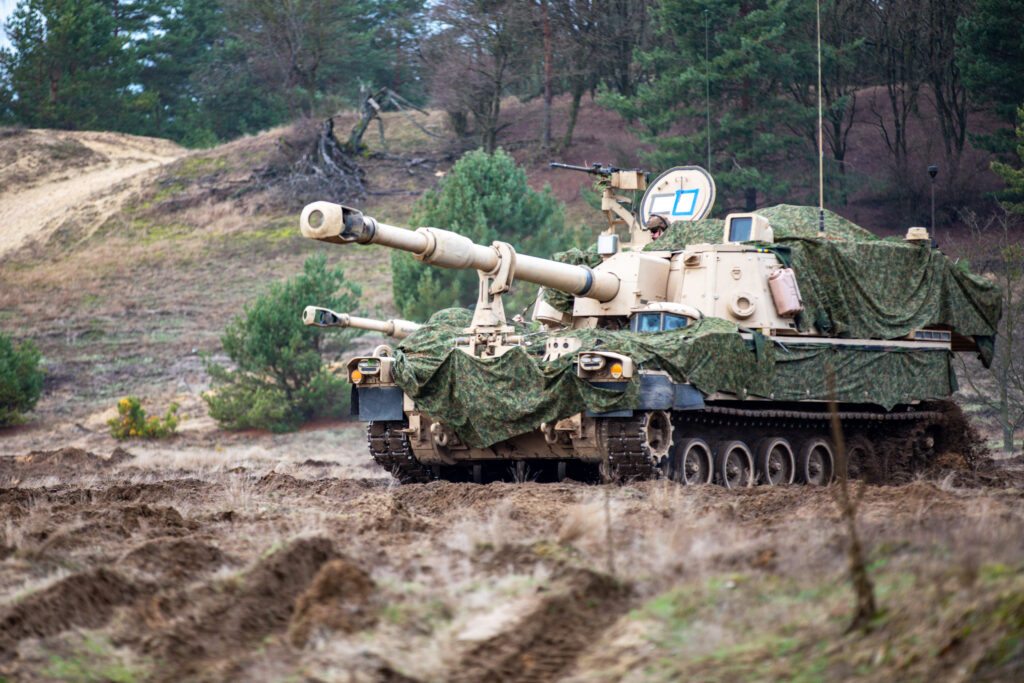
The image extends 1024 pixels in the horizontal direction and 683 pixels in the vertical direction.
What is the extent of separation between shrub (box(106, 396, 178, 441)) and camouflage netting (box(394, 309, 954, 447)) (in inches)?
519

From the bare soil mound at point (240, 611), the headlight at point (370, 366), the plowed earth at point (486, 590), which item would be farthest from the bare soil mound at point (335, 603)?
the headlight at point (370, 366)

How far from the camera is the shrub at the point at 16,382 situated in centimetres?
2605

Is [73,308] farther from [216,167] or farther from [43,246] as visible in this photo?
[216,167]

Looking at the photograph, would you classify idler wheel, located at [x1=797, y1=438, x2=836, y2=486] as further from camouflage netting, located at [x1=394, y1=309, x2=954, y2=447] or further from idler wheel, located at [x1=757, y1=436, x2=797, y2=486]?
camouflage netting, located at [x1=394, y1=309, x2=954, y2=447]

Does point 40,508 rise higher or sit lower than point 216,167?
lower

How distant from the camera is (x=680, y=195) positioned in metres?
15.9

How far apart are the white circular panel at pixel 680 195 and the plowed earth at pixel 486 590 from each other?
710cm

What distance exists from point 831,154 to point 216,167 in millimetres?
24523

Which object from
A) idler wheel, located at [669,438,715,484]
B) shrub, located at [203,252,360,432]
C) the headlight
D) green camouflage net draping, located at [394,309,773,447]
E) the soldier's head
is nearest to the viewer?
green camouflage net draping, located at [394,309,773,447]

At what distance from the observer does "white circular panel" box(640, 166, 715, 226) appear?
1563 centimetres

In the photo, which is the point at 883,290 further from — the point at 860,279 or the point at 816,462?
the point at 816,462

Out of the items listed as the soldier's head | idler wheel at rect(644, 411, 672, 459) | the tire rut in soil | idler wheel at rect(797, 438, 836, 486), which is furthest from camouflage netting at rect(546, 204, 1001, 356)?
the tire rut in soil

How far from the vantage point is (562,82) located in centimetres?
4544

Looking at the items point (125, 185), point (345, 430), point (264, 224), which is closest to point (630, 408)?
point (345, 430)
